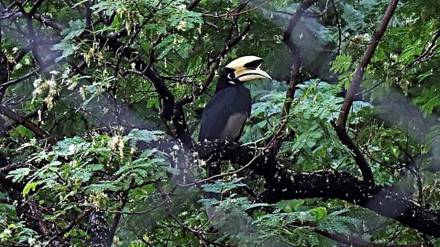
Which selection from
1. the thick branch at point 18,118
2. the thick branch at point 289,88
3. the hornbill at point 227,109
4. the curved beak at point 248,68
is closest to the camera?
the thick branch at point 289,88

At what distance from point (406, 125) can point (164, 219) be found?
1159 millimetres

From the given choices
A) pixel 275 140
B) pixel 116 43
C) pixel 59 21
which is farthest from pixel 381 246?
pixel 59 21

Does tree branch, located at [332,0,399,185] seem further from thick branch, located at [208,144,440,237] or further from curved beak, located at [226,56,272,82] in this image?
curved beak, located at [226,56,272,82]

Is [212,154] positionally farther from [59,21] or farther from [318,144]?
[59,21]

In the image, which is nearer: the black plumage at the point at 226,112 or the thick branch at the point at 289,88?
the thick branch at the point at 289,88

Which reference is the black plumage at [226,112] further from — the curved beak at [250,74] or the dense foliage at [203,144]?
the dense foliage at [203,144]

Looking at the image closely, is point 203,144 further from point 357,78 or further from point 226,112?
point 226,112

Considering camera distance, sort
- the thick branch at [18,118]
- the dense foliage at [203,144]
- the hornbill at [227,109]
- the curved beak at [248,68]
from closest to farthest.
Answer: the dense foliage at [203,144] < the thick branch at [18,118] < the curved beak at [248,68] < the hornbill at [227,109]

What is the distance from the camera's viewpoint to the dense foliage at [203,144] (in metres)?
2.86

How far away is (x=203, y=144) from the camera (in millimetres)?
3436

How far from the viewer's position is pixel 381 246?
3455 millimetres

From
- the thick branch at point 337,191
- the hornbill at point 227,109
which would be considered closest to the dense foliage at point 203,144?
the thick branch at point 337,191

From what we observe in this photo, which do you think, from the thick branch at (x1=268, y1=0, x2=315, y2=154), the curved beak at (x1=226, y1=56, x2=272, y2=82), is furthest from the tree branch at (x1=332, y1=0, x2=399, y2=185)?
the curved beak at (x1=226, y1=56, x2=272, y2=82)

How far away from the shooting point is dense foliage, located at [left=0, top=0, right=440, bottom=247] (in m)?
A: 2.86
